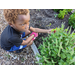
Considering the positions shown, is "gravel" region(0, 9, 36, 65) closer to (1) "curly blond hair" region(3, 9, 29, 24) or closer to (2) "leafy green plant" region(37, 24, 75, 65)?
(2) "leafy green plant" region(37, 24, 75, 65)

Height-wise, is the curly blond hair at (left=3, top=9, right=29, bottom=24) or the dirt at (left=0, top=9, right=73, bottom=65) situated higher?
the curly blond hair at (left=3, top=9, right=29, bottom=24)

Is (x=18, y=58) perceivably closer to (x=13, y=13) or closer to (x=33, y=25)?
(x=33, y=25)

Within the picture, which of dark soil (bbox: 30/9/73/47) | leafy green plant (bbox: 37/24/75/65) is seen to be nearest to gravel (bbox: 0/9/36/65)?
dark soil (bbox: 30/9/73/47)

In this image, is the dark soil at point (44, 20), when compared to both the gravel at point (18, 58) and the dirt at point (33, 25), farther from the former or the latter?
the gravel at point (18, 58)

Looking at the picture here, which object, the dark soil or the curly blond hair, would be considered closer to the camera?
the curly blond hair

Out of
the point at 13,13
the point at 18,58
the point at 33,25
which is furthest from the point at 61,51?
the point at 33,25

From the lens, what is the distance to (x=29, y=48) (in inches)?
80.7

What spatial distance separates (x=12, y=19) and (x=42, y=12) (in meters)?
1.94

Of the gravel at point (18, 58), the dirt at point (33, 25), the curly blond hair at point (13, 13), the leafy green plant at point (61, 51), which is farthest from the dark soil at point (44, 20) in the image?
the curly blond hair at point (13, 13)

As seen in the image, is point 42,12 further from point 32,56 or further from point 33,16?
point 32,56

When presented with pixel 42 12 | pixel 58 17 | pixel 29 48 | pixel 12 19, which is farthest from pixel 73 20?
pixel 12 19

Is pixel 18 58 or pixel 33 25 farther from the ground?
pixel 33 25

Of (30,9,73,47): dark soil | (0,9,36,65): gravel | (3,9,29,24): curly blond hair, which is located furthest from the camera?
(30,9,73,47): dark soil

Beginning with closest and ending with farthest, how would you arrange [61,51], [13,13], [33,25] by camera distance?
[13,13] → [61,51] → [33,25]
